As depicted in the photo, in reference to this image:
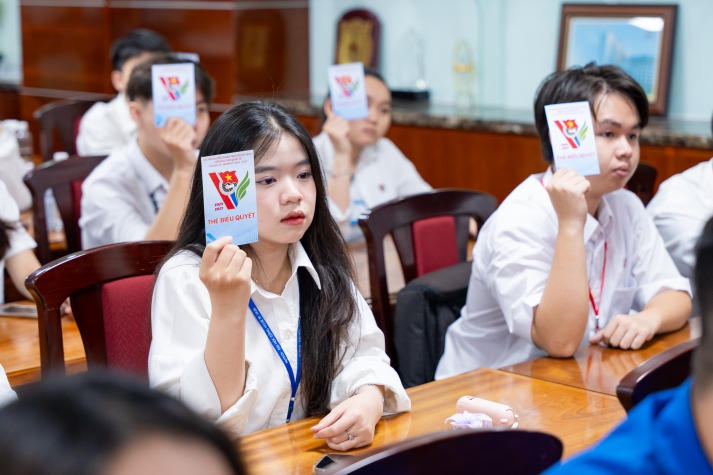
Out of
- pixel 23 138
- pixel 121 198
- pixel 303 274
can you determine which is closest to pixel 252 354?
pixel 303 274

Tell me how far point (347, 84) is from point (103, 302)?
1676mm

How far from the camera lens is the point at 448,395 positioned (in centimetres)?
195

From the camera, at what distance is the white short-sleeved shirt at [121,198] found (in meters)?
3.13

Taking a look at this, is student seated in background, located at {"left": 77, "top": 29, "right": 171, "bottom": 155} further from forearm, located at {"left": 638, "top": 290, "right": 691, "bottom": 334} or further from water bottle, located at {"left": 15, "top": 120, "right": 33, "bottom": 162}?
forearm, located at {"left": 638, "top": 290, "right": 691, "bottom": 334}

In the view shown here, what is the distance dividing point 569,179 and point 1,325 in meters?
1.41

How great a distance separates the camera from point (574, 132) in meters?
2.25

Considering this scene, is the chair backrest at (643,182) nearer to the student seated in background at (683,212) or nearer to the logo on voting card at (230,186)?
the student seated in background at (683,212)

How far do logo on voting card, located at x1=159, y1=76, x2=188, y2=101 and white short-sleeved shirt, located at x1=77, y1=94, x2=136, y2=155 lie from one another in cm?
219

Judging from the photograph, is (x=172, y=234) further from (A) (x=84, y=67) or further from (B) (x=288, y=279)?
(A) (x=84, y=67)

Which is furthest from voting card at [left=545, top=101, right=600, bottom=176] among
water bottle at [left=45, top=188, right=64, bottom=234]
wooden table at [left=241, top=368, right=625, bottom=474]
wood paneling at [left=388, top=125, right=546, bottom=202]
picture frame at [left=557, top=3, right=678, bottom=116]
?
picture frame at [left=557, top=3, right=678, bottom=116]

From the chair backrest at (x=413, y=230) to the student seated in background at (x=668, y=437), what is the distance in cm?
174

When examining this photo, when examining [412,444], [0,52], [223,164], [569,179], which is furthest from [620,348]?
[0,52]

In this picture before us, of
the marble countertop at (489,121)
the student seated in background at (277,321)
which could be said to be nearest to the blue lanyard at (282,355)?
the student seated in background at (277,321)

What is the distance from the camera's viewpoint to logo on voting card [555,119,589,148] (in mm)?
2250
